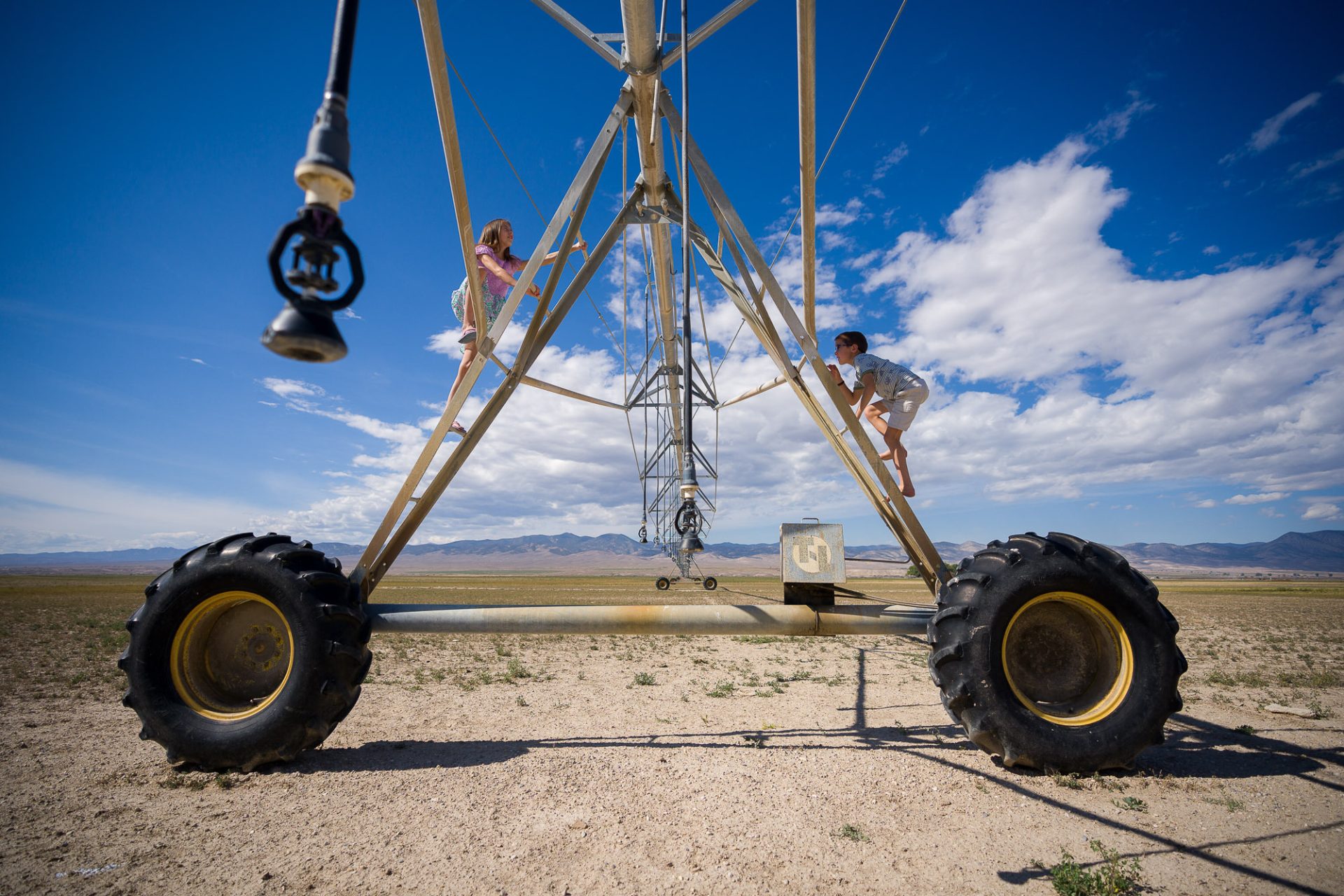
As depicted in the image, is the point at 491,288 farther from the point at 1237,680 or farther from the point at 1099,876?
the point at 1237,680

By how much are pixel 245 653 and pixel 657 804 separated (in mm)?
3712

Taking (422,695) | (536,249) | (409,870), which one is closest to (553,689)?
(422,695)

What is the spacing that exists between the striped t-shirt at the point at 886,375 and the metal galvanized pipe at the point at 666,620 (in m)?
2.32

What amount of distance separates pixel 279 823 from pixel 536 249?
5.07 meters

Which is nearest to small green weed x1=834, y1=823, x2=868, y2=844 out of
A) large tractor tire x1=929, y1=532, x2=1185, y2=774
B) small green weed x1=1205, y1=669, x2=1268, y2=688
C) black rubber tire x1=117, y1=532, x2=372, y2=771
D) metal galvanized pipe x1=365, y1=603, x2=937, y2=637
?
large tractor tire x1=929, y1=532, x2=1185, y2=774

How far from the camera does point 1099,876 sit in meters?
2.99

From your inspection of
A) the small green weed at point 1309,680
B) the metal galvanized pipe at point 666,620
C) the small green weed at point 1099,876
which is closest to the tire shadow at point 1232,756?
the small green weed at point 1099,876

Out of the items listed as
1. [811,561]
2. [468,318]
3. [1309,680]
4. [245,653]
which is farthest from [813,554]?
[1309,680]

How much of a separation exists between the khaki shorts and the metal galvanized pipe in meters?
1.96

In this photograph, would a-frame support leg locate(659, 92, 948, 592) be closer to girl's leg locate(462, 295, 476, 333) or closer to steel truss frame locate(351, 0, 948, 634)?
steel truss frame locate(351, 0, 948, 634)

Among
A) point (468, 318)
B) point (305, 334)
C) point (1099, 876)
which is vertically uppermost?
point (468, 318)

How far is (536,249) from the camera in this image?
19.8 feet

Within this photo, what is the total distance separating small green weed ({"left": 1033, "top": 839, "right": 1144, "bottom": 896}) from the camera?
2.95 m

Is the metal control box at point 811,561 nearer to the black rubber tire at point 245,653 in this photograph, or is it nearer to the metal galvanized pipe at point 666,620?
the metal galvanized pipe at point 666,620
